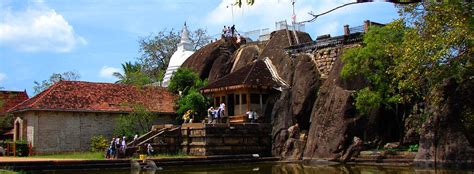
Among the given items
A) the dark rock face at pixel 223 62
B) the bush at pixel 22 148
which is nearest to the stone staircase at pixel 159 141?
the bush at pixel 22 148

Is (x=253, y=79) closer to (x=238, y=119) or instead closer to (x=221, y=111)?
(x=238, y=119)

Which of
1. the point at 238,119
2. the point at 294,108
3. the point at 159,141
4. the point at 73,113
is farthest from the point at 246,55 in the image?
the point at 73,113

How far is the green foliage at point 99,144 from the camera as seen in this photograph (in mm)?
33094

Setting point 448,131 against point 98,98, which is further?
point 98,98

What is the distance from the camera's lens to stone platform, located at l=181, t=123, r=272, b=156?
98.9ft

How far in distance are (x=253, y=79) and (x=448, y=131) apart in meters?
14.5

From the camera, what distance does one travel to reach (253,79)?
3453 cm

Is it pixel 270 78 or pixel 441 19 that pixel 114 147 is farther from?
pixel 441 19

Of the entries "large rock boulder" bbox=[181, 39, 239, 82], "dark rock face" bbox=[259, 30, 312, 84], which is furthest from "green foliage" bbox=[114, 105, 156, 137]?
"dark rock face" bbox=[259, 30, 312, 84]

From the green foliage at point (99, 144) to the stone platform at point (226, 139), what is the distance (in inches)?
217

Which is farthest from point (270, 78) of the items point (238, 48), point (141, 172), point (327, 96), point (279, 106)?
point (141, 172)

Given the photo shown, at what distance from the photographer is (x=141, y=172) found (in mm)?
22766

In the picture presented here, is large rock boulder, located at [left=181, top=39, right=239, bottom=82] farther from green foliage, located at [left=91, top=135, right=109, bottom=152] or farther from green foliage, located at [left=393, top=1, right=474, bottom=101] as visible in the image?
green foliage, located at [left=393, top=1, right=474, bottom=101]

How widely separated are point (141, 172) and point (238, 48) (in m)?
22.6
